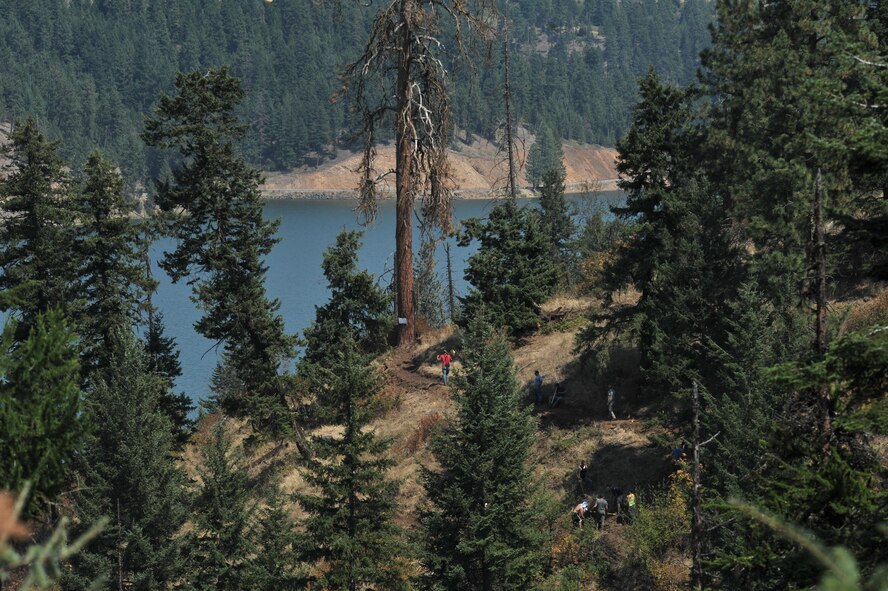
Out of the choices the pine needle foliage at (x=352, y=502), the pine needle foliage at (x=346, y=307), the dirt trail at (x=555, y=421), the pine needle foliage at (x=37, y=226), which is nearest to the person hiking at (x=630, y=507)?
the dirt trail at (x=555, y=421)

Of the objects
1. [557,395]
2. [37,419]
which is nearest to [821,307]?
[37,419]

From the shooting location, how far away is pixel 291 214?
143 meters

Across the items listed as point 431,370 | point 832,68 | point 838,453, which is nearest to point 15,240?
point 431,370

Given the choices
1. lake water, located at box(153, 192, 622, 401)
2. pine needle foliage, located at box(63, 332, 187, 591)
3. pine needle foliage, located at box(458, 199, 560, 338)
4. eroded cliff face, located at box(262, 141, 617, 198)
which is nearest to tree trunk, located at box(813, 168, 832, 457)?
pine needle foliage, located at box(63, 332, 187, 591)

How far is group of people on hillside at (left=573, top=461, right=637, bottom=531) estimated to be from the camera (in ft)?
74.7

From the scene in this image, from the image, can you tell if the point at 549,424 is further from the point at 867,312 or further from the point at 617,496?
the point at 867,312

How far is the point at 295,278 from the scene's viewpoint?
269ft

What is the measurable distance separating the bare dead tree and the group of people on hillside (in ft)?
33.4

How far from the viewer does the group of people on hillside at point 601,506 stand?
2276cm

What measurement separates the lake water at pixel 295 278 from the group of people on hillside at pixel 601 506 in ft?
45.7

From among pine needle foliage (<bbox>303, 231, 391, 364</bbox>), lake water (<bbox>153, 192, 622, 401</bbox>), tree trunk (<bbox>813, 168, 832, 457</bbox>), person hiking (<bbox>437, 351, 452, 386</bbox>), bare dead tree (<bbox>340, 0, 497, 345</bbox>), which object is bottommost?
lake water (<bbox>153, 192, 622, 401</bbox>)

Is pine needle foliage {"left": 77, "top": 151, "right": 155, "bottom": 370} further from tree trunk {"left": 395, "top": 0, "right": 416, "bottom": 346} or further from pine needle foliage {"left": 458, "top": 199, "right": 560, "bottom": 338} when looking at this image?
pine needle foliage {"left": 458, "top": 199, "right": 560, "bottom": 338}

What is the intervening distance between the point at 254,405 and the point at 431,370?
5.75m

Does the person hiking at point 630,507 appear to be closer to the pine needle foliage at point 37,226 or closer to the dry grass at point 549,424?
the dry grass at point 549,424
